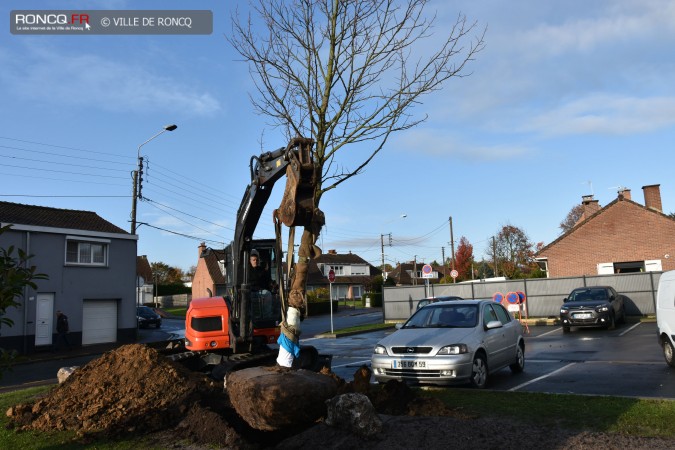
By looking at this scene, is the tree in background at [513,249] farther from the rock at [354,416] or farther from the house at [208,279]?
the rock at [354,416]

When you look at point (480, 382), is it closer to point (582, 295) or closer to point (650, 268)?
point (582, 295)

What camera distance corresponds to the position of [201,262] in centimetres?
6800

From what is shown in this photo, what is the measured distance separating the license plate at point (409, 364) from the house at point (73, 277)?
1923 centimetres

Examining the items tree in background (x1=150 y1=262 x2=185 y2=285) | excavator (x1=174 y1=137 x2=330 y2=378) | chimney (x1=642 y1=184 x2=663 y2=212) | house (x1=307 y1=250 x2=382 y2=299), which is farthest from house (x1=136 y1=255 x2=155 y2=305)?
excavator (x1=174 y1=137 x2=330 y2=378)

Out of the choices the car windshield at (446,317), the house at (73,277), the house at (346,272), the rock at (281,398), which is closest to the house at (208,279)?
the house at (346,272)

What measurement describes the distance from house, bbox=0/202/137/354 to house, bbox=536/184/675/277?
1081 inches

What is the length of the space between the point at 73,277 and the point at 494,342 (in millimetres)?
21719

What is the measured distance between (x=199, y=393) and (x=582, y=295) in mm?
19394

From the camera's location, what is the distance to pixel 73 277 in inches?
1017

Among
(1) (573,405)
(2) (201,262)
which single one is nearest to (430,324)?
(1) (573,405)

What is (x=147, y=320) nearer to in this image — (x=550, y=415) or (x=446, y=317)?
(x=446, y=317)

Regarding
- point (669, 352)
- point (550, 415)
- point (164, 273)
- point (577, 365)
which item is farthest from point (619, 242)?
point (164, 273)

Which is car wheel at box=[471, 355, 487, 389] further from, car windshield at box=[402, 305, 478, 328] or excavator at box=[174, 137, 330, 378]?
excavator at box=[174, 137, 330, 378]

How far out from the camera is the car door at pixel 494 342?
32.7ft
